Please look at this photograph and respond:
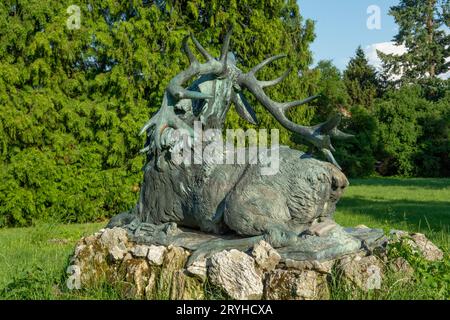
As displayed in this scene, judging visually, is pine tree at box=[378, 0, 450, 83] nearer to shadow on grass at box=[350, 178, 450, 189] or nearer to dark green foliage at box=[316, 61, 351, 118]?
dark green foliage at box=[316, 61, 351, 118]

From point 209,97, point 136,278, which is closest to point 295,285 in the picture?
point 136,278

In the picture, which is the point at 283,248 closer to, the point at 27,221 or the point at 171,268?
the point at 171,268

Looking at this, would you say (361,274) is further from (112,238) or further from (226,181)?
(112,238)

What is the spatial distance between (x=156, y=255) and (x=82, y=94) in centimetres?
875

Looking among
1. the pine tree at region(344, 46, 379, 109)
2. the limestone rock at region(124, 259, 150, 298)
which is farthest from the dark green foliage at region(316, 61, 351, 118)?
the limestone rock at region(124, 259, 150, 298)

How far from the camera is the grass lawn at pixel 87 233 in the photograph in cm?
422

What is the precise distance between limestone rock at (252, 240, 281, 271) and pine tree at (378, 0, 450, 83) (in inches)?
1282

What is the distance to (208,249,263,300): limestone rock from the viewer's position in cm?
352

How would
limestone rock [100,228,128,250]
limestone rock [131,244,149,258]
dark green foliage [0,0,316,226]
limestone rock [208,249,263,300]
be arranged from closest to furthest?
limestone rock [208,249,263,300], limestone rock [131,244,149,258], limestone rock [100,228,128,250], dark green foliage [0,0,316,226]

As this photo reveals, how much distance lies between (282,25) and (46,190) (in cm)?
705

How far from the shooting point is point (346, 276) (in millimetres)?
3518

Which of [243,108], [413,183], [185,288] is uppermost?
[243,108]

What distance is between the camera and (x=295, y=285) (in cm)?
342

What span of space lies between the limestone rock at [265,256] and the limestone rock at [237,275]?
1.7 inches
